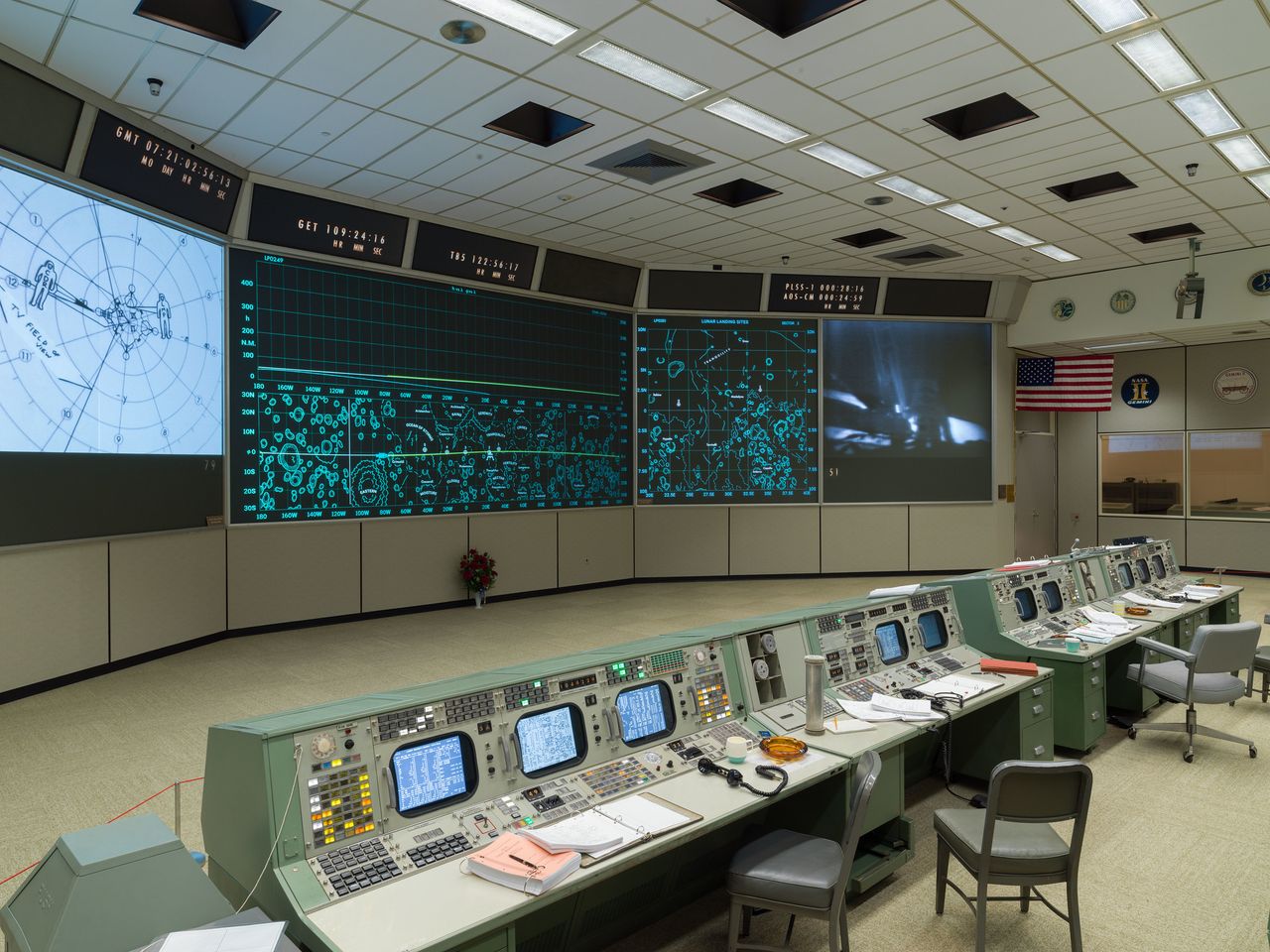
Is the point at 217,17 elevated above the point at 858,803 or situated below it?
above

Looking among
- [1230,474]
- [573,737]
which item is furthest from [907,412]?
[573,737]

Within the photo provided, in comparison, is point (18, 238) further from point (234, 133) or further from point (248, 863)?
point (248, 863)

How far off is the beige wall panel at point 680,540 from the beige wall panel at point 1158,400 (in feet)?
20.3

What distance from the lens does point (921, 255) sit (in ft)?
30.0

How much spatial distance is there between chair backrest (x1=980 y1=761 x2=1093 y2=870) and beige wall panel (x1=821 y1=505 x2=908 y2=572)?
767 centimetres

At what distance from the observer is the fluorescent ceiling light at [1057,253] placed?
874 centimetres

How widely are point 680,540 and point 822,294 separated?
135 inches

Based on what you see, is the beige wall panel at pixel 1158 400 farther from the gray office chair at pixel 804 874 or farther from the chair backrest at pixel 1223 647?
the gray office chair at pixel 804 874

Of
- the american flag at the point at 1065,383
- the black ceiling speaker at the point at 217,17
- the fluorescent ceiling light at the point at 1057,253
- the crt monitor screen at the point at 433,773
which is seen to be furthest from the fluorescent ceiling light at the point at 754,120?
the american flag at the point at 1065,383

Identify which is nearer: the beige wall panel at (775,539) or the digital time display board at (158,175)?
the digital time display board at (158,175)

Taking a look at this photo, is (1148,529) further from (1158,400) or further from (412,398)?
(412,398)

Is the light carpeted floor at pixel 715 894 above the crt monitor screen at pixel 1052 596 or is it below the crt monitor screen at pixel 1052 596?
below

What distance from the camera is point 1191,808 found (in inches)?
148

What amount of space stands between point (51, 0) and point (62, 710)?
3833 millimetres
